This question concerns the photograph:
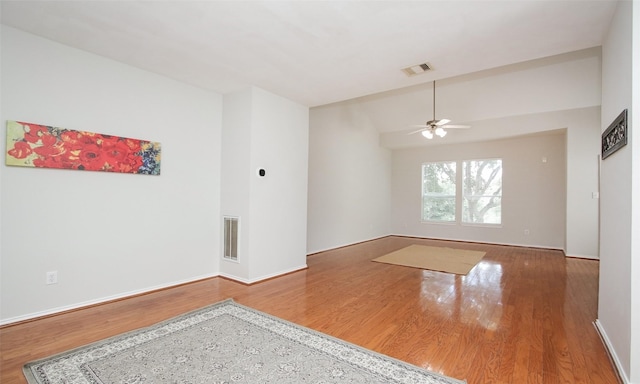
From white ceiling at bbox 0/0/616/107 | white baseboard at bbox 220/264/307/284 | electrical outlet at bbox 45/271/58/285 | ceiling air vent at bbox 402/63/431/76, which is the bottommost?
white baseboard at bbox 220/264/307/284

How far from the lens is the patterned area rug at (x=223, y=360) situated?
1890 mm

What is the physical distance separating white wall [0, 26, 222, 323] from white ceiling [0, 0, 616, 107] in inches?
11.6

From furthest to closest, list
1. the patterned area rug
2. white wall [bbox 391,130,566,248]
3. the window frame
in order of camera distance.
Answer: the window frame, white wall [bbox 391,130,566,248], the patterned area rug

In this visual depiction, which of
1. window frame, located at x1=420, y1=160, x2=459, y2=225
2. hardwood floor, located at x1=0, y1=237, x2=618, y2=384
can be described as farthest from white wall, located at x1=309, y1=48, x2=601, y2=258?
hardwood floor, located at x1=0, y1=237, x2=618, y2=384

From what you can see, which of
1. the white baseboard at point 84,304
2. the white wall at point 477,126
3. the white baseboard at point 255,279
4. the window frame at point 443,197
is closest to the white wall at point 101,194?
the white baseboard at point 84,304

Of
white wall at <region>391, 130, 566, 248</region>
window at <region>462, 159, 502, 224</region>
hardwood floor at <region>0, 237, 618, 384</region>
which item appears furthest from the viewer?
window at <region>462, 159, 502, 224</region>

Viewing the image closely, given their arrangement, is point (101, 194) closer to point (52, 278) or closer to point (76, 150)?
point (76, 150)

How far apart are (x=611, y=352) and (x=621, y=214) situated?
40.5 inches

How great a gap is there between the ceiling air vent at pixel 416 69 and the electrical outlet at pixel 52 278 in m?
4.08

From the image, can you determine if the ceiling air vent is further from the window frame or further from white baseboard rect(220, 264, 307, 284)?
the window frame

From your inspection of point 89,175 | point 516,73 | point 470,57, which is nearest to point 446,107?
point 516,73

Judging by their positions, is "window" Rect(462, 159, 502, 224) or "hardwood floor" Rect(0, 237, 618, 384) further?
"window" Rect(462, 159, 502, 224)

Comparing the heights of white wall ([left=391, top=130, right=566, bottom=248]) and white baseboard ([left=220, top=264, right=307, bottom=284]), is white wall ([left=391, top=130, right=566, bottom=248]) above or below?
above

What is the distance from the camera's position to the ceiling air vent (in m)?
3.31
